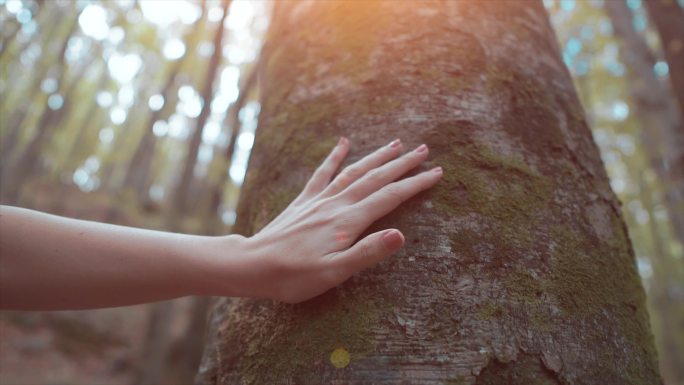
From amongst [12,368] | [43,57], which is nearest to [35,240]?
[12,368]

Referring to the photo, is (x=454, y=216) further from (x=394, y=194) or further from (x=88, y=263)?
(x=88, y=263)

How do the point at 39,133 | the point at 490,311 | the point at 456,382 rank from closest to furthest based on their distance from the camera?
the point at 456,382 → the point at 490,311 → the point at 39,133

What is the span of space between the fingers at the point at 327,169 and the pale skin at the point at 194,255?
0.10 m

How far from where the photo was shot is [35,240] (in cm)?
111

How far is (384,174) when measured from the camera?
54.6 inches

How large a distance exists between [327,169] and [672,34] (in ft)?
14.0

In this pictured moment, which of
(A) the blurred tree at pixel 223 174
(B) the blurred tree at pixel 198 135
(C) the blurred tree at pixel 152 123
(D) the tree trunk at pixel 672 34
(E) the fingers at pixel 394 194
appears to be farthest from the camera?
(C) the blurred tree at pixel 152 123

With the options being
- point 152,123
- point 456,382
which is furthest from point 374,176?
point 152,123

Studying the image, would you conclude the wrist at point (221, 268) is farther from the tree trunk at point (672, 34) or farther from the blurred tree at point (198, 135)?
the blurred tree at point (198, 135)

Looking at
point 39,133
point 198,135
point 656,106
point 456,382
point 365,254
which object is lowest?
point 39,133

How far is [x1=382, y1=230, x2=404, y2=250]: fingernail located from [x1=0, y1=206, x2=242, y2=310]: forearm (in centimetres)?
47

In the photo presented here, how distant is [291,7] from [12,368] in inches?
401

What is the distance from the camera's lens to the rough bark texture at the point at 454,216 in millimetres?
1161

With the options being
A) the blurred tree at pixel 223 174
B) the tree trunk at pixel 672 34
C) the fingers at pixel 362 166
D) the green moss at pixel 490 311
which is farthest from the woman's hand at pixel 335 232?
the blurred tree at pixel 223 174
